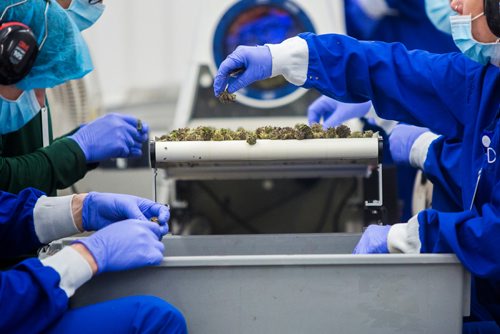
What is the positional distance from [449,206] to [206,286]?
0.84m

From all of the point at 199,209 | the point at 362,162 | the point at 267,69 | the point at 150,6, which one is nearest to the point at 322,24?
the point at 199,209

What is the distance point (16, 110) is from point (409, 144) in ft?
3.63

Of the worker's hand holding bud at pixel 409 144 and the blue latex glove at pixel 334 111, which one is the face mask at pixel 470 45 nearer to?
the worker's hand holding bud at pixel 409 144

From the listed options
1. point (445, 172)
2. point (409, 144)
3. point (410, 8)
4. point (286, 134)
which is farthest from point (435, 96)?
point (410, 8)

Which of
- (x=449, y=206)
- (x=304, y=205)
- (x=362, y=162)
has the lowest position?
(x=304, y=205)

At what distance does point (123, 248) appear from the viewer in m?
1.25

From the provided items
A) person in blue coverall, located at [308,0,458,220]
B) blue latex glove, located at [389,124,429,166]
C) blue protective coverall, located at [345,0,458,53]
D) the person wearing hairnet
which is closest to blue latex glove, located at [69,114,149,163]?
the person wearing hairnet

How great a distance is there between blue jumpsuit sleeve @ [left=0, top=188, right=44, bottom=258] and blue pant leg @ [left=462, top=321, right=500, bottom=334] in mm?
888

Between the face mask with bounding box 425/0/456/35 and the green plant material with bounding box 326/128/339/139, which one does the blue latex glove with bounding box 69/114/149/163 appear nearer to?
the green plant material with bounding box 326/128/339/139

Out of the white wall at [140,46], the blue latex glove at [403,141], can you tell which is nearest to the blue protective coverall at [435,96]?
the blue latex glove at [403,141]

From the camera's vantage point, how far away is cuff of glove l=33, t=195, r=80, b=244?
1.51 m

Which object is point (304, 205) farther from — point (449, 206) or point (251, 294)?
point (251, 294)

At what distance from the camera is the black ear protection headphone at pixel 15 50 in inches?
54.1

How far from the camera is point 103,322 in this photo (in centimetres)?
121
